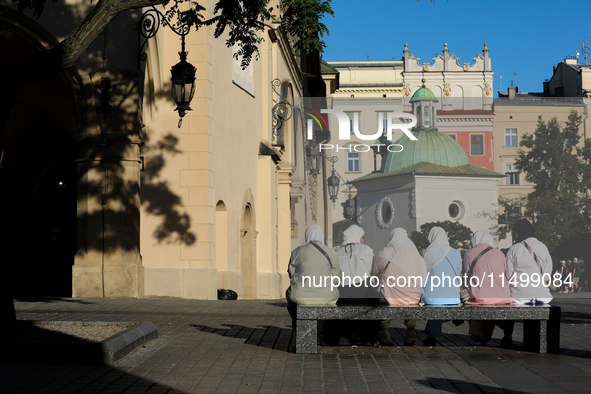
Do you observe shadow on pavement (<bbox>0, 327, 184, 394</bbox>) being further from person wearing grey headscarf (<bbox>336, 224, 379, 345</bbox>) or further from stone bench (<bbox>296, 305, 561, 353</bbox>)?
person wearing grey headscarf (<bbox>336, 224, 379, 345</bbox>)

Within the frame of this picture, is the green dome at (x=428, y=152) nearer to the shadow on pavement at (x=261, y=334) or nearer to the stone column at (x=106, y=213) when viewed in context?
the shadow on pavement at (x=261, y=334)

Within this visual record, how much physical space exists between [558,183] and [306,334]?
3.29 m

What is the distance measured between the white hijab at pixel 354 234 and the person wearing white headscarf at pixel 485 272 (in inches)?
45.2

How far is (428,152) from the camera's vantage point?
8.16 m

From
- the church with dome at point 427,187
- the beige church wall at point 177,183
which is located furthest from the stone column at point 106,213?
the church with dome at point 427,187

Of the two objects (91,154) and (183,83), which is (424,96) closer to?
(183,83)

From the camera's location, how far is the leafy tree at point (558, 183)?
7766 millimetres

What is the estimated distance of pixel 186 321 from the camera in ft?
36.1

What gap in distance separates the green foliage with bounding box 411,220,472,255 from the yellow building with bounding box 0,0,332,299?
14.8ft

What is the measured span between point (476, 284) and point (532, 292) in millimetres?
581

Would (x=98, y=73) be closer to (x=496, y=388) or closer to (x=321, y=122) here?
(x=321, y=122)

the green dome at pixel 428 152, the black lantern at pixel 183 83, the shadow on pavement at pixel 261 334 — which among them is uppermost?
the black lantern at pixel 183 83

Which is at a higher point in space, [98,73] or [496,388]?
[98,73]

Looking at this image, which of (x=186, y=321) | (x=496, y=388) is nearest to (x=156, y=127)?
(x=186, y=321)
